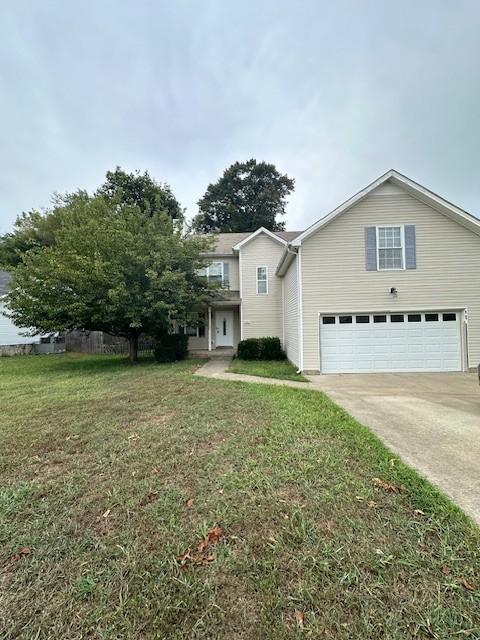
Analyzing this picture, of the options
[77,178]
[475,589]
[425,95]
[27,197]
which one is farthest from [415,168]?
[27,197]

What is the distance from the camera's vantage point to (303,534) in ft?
7.82

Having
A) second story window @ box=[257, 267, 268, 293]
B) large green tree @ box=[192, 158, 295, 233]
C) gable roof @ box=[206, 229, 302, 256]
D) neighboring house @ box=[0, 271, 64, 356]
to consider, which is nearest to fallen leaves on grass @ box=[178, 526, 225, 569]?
second story window @ box=[257, 267, 268, 293]

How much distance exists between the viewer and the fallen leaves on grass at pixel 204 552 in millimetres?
2135

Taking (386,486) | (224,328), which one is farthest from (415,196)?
(224,328)

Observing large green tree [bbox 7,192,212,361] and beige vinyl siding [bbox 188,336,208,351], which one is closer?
large green tree [bbox 7,192,212,361]

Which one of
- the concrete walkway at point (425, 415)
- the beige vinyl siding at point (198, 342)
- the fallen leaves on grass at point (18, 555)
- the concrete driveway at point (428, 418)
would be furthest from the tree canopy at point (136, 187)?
the fallen leaves on grass at point (18, 555)

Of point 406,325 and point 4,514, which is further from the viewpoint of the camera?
point 406,325

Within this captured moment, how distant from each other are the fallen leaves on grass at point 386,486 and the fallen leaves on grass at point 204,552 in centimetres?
167

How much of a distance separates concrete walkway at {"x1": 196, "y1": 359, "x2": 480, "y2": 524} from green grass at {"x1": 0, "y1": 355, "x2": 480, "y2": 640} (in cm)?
32

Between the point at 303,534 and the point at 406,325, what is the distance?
9.82 m

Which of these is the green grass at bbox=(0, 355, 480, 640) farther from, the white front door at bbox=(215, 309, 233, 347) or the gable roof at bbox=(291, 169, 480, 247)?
the white front door at bbox=(215, 309, 233, 347)

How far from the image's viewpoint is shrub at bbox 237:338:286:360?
14.1m

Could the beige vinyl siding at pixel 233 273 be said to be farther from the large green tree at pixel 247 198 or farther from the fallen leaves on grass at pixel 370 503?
the large green tree at pixel 247 198

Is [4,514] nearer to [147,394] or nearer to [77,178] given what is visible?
[147,394]
